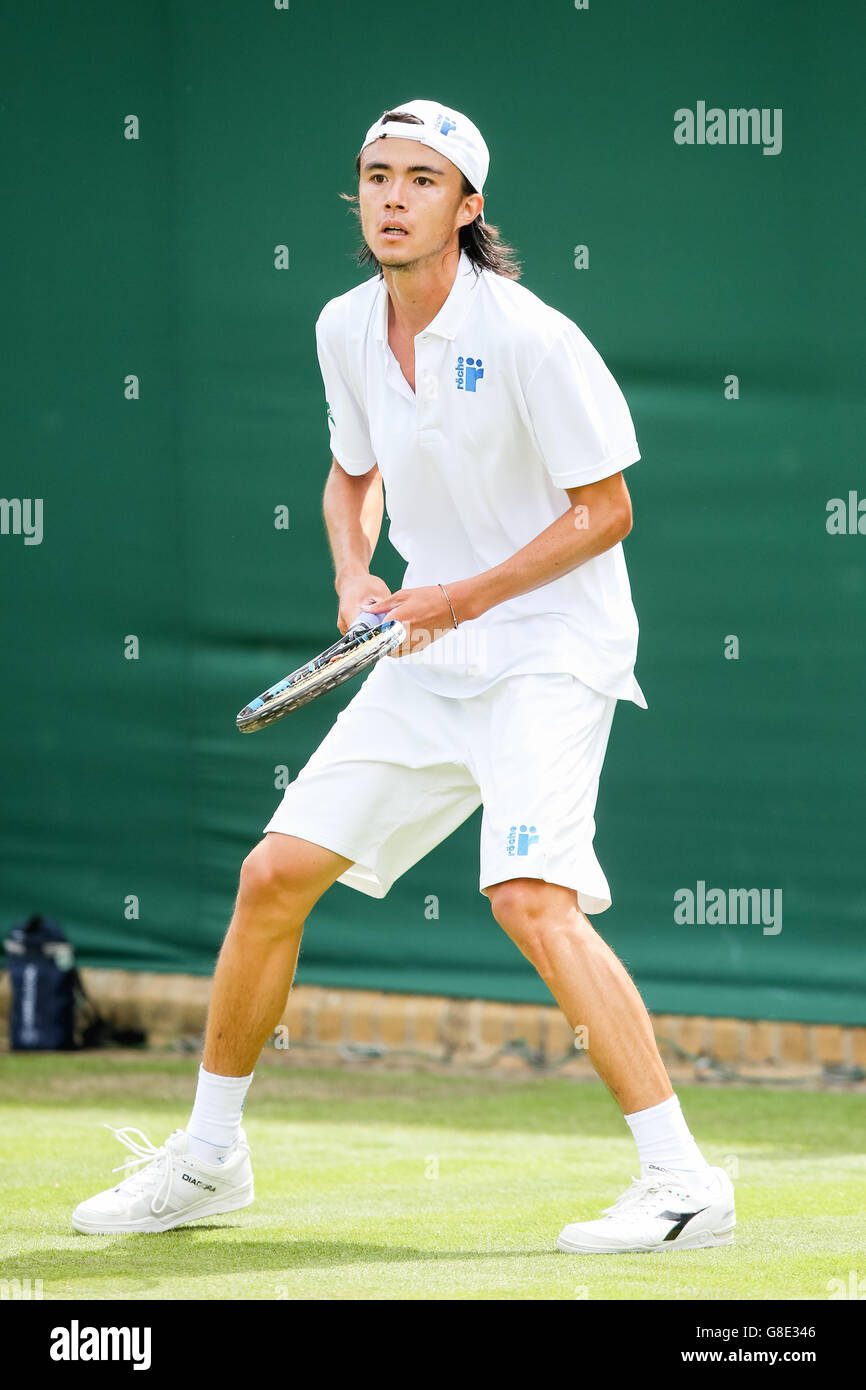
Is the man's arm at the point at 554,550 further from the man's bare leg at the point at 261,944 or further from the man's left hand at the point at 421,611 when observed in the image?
the man's bare leg at the point at 261,944

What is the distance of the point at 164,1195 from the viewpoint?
3523 millimetres

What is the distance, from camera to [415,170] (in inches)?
134

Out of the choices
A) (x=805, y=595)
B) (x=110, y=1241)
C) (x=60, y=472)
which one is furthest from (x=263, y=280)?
(x=110, y=1241)

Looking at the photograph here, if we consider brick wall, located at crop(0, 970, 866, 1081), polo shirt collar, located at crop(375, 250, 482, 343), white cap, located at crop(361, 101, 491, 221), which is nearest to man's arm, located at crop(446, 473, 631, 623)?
polo shirt collar, located at crop(375, 250, 482, 343)

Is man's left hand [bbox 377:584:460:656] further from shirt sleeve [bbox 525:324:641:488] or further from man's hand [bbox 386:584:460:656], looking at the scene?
shirt sleeve [bbox 525:324:641:488]

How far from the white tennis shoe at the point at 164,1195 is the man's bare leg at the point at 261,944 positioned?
182 millimetres

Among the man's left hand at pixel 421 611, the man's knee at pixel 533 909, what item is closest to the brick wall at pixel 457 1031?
the man's knee at pixel 533 909

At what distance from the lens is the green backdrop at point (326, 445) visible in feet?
17.9

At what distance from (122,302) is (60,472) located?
1.94 ft

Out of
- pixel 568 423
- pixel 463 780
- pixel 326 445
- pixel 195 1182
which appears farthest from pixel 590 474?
pixel 326 445

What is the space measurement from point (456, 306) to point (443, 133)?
31 cm

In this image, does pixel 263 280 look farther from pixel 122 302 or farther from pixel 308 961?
pixel 308 961

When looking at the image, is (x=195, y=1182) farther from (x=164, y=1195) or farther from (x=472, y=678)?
(x=472, y=678)
